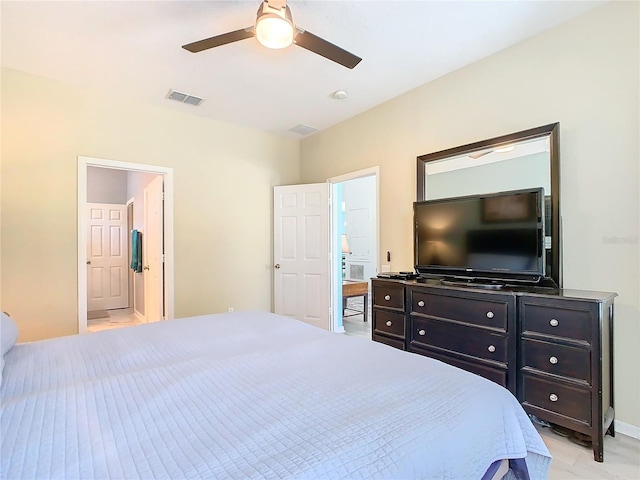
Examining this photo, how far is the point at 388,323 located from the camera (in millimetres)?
2965

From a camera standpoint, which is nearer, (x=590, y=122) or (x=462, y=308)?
(x=590, y=122)

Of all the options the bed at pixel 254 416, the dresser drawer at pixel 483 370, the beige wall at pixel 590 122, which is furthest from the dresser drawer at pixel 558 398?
the bed at pixel 254 416

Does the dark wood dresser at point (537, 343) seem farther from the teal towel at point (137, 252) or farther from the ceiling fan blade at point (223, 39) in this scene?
the teal towel at point (137, 252)

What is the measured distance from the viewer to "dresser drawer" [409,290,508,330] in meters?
2.24

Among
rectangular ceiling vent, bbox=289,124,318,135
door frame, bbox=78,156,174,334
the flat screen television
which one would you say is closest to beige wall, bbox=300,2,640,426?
the flat screen television

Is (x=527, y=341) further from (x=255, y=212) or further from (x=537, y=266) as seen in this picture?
(x=255, y=212)

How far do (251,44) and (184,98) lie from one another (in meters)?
1.35

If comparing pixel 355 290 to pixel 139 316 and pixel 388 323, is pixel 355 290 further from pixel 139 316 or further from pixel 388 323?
pixel 139 316

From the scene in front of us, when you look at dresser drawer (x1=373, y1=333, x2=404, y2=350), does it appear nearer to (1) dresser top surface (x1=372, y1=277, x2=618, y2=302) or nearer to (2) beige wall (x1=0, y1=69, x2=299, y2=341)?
(1) dresser top surface (x1=372, y1=277, x2=618, y2=302)

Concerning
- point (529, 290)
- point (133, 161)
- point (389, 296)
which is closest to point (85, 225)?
point (133, 161)

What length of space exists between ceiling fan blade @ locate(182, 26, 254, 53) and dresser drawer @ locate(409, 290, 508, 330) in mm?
2221

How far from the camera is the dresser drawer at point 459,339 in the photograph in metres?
2.24

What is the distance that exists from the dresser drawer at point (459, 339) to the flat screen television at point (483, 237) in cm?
47

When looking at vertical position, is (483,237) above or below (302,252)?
above
